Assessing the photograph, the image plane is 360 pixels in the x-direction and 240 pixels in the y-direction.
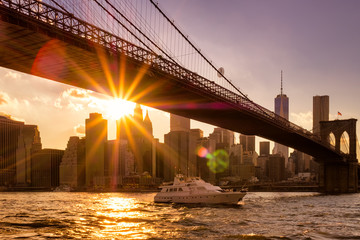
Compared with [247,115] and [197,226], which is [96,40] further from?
[247,115]

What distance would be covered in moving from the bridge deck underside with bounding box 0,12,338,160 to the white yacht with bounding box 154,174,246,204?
1077 cm

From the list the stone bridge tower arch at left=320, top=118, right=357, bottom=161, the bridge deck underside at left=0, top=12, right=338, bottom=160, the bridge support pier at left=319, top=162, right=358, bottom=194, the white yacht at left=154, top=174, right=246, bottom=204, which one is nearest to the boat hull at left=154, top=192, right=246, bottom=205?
the white yacht at left=154, top=174, right=246, bottom=204

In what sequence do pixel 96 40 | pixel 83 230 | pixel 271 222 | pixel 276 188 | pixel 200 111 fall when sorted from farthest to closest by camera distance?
pixel 276 188
pixel 200 111
pixel 96 40
pixel 271 222
pixel 83 230

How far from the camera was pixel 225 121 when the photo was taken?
7238cm

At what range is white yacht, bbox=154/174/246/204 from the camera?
5072cm

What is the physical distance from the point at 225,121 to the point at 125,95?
2452 cm

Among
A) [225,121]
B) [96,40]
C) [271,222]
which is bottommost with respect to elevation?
[271,222]

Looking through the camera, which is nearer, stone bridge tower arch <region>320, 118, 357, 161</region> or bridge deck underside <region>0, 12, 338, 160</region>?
bridge deck underside <region>0, 12, 338, 160</region>

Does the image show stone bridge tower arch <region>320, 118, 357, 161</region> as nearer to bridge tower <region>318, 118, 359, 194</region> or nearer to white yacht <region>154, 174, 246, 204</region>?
bridge tower <region>318, 118, 359, 194</region>

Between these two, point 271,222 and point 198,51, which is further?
point 198,51

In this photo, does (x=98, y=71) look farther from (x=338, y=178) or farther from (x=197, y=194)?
(x=338, y=178)

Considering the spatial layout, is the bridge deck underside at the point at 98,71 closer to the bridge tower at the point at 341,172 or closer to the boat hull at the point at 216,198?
the boat hull at the point at 216,198

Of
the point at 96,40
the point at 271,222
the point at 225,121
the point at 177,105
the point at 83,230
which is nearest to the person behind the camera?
the point at 83,230

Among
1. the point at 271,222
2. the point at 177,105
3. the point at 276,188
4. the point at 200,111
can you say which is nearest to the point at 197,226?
the point at 271,222
